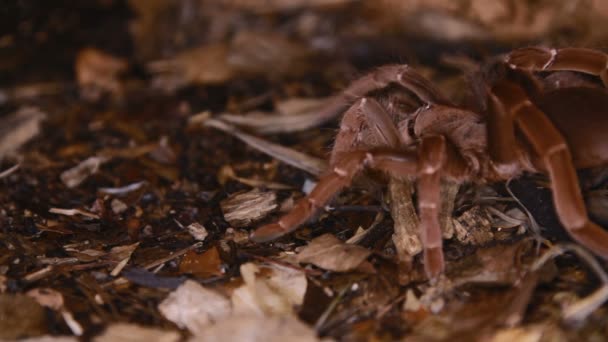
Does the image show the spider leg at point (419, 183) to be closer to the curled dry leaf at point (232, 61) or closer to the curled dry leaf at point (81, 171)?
the curled dry leaf at point (81, 171)

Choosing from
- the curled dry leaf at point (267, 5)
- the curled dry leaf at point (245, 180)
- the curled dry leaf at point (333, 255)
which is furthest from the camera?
the curled dry leaf at point (267, 5)

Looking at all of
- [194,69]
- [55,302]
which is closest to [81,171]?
[55,302]

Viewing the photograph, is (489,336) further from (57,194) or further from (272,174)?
(57,194)

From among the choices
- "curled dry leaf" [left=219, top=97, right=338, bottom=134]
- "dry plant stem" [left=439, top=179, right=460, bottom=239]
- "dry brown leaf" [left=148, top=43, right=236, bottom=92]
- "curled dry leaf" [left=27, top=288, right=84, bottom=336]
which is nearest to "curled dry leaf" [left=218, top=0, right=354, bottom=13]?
"dry brown leaf" [left=148, top=43, right=236, bottom=92]

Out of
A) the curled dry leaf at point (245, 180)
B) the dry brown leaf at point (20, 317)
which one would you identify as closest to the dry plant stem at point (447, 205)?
the curled dry leaf at point (245, 180)

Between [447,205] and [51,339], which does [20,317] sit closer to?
[51,339]
